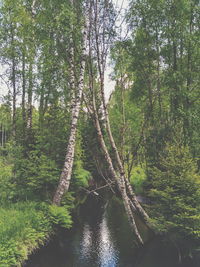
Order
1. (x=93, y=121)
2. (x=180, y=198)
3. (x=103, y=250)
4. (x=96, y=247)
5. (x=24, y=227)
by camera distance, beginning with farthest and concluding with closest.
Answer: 1. (x=93, y=121)
2. (x=96, y=247)
3. (x=103, y=250)
4. (x=180, y=198)
5. (x=24, y=227)

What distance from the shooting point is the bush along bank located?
19.0 ft

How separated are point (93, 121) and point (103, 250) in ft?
16.5

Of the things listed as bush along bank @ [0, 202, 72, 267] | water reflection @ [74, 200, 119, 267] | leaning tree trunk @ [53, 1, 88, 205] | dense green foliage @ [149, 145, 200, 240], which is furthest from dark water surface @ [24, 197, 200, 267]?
leaning tree trunk @ [53, 1, 88, 205]

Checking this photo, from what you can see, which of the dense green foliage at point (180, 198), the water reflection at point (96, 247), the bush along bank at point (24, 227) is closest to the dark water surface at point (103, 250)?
the water reflection at point (96, 247)

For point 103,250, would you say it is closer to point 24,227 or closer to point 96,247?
point 96,247

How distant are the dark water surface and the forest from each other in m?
0.11

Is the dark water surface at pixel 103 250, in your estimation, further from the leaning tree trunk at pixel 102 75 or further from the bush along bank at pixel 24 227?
the leaning tree trunk at pixel 102 75

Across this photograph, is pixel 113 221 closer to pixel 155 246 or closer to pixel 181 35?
pixel 155 246

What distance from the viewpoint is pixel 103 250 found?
27.2 feet

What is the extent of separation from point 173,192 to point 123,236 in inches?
142

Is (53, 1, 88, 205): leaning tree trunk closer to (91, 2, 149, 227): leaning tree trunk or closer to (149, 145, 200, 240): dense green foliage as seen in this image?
(91, 2, 149, 227): leaning tree trunk

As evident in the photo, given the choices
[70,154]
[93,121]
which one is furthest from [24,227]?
[93,121]

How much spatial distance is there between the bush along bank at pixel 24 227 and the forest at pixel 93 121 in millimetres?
34

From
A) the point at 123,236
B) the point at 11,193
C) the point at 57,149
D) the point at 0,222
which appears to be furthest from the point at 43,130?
the point at 123,236
